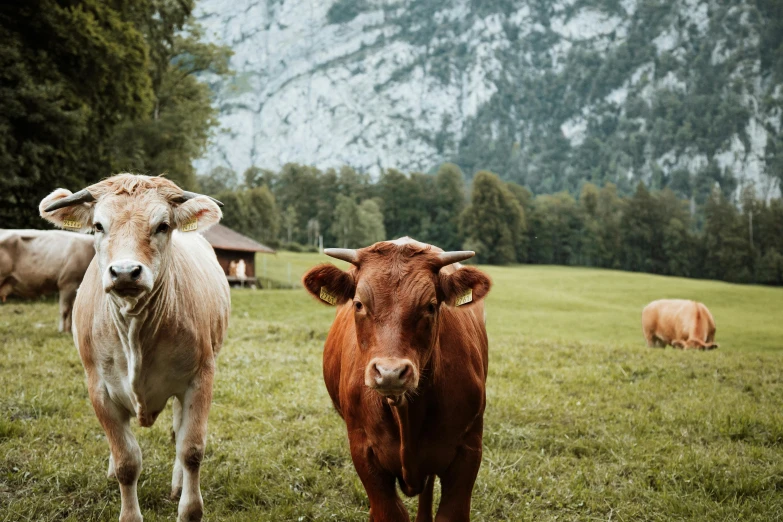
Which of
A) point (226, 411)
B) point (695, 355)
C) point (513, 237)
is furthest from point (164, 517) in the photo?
point (513, 237)

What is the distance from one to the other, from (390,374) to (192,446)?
6.63ft

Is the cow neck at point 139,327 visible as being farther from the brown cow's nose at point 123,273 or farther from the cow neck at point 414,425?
the cow neck at point 414,425

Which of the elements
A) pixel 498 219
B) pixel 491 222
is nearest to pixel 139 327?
pixel 491 222

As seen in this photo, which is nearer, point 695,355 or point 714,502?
point 714,502

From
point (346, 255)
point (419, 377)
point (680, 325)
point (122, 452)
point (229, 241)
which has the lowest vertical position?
point (680, 325)

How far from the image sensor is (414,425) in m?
3.22

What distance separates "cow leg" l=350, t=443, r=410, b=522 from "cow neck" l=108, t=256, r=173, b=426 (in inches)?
63.6

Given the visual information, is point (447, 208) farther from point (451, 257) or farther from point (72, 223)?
point (451, 257)

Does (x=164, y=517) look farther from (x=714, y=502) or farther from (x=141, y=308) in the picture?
(x=714, y=502)

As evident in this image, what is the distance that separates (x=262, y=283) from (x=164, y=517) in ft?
121

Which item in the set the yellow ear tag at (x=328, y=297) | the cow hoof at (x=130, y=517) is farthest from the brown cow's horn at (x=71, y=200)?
the cow hoof at (x=130, y=517)

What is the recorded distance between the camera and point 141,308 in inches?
142

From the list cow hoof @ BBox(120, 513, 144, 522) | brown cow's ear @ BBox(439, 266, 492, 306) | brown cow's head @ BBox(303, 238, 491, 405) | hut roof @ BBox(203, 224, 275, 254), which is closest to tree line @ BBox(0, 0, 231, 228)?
cow hoof @ BBox(120, 513, 144, 522)

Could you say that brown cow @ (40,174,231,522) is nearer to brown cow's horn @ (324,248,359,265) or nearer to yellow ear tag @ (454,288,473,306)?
brown cow's horn @ (324,248,359,265)
